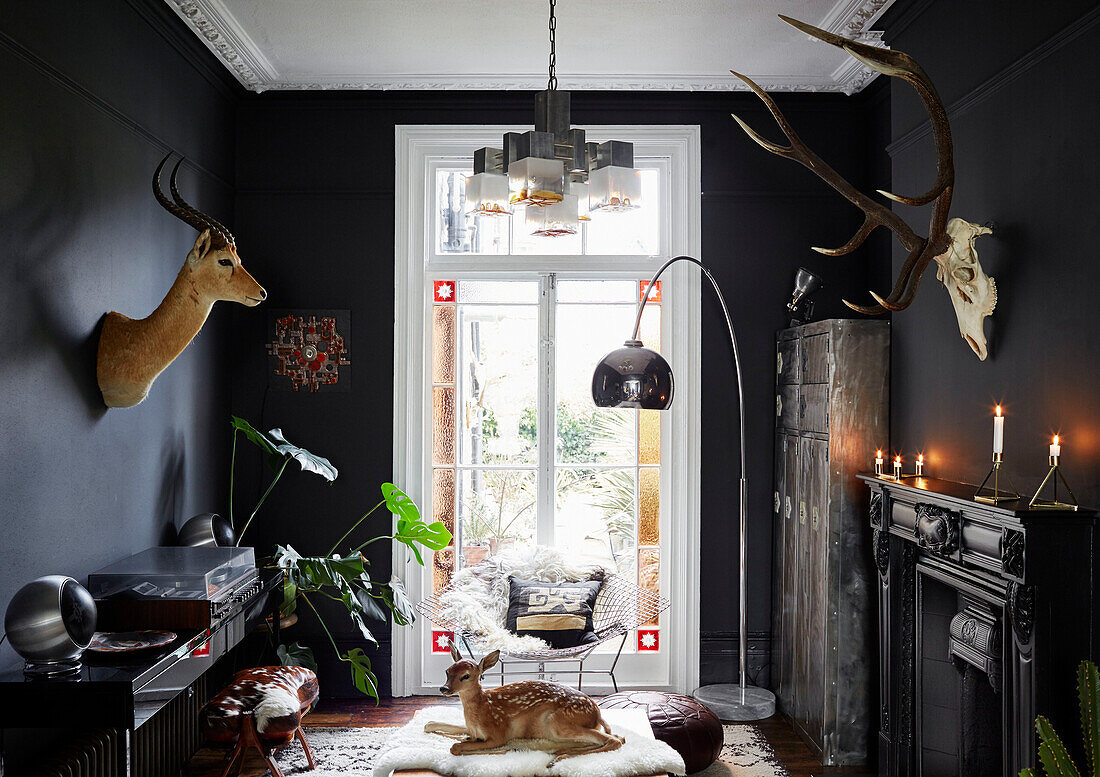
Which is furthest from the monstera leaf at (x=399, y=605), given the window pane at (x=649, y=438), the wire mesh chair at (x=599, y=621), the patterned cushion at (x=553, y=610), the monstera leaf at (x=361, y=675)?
the window pane at (x=649, y=438)

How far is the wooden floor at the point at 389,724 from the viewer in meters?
3.39

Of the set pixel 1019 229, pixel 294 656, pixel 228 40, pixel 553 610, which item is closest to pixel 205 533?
pixel 294 656

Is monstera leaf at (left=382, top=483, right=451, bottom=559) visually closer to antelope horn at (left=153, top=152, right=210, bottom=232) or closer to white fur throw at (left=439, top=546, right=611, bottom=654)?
white fur throw at (left=439, top=546, right=611, bottom=654)

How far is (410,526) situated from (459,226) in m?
1.64

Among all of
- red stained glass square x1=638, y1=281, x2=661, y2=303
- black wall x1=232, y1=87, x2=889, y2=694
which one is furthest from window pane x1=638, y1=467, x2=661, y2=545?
red stained glass square x1=638, y1=281, x2=661, y2=303

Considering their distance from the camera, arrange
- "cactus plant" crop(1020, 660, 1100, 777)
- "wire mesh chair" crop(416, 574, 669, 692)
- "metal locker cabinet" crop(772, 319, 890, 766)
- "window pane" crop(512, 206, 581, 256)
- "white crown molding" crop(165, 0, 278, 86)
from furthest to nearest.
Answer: "window pane" crop(512, 206, 581, 256) < "wire mesh chair" crop(416, 574, 669, 692) < "metal locker cabinet" crop(772, 319, 890, 766) < "white crown molding" crop(165, 0, 278, 86) < "cactus plant" crop(1020, 660, 1100, 777)

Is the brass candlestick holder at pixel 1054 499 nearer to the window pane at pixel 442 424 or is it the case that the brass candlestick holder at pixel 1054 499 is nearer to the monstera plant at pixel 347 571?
the monstera plant at pixel 347 571

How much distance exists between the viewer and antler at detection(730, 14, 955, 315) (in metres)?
2.23

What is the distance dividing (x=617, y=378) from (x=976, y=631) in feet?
4.65

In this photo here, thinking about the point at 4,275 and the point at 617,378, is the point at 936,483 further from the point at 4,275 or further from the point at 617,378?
the point at 4,275

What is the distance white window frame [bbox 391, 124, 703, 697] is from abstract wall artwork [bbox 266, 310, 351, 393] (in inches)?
13.7

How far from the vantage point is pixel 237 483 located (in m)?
4.27

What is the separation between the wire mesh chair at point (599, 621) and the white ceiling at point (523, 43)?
2537 millimetres

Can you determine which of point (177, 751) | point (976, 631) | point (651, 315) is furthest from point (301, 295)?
point (976, 631)
